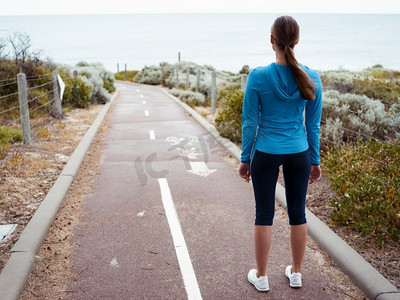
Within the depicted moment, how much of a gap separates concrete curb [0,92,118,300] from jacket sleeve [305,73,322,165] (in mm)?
2864

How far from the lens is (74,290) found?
372 centimetres

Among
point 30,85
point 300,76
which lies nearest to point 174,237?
point 300,76

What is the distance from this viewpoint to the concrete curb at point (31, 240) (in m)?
3.63

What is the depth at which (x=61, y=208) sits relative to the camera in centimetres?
574

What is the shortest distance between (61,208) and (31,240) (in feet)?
4.25

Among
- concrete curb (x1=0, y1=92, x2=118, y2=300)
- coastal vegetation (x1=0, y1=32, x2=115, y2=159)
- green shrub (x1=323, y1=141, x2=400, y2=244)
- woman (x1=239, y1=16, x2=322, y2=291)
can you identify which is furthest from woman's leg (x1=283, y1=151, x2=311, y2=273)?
coastal vegetation (x1=0, y1=32, x2=115, y2=159)

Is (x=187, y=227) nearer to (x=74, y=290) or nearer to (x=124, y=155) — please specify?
(x=74, y=290)

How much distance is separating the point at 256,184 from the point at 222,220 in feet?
7.23

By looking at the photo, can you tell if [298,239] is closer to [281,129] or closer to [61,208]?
[281,129]

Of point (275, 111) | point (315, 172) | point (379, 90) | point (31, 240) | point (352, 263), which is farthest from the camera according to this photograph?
point (379, 90)

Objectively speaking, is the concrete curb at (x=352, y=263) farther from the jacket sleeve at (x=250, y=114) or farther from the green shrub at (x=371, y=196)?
the jacket sleeve at (x=250, y=114)

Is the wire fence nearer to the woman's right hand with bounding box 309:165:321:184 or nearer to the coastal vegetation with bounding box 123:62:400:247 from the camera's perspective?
the coastal vegetation with bounding box 123:62:400:247

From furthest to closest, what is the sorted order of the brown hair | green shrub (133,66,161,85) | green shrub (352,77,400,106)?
green shrub (133,66,161,85), green shrub (352,77,400,106), the brown hair

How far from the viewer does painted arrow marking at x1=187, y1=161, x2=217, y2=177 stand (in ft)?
25.2
